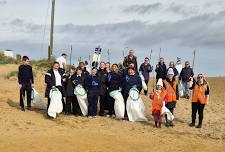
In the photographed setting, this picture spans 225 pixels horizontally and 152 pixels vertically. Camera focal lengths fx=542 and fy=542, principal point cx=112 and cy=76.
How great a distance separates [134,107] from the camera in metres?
17.5

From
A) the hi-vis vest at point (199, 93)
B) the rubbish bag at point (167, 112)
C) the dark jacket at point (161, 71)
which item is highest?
the dark jacket at point (161, 71)

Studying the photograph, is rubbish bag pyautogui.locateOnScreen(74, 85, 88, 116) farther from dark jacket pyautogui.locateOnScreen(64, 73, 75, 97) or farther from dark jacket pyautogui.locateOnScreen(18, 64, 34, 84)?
dark jacket pyautogui.locateOnScreen(18, 64, 34, 84)

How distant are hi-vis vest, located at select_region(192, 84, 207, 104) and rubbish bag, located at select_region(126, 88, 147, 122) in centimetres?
180

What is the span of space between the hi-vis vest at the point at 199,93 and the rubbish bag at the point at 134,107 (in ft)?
5.90

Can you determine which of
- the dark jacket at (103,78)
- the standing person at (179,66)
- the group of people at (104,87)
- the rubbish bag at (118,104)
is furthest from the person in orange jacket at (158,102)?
the standing person at (179,66)

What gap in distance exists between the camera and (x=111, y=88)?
17.9 metres

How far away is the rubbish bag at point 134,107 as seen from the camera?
17500mm

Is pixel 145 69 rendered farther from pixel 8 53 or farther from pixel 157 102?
pixel 8 53

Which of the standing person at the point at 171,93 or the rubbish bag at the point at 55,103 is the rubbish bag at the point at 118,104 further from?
the rubbish bag at the point at 55,103

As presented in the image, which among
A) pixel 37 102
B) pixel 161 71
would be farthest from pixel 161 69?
pixel 37 102

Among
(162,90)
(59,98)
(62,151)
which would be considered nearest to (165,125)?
(162,90)

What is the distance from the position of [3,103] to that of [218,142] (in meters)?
7.33

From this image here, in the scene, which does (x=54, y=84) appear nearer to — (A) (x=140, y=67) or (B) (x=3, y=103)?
(B) (x=3, y=103)

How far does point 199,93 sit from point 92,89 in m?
3.42
